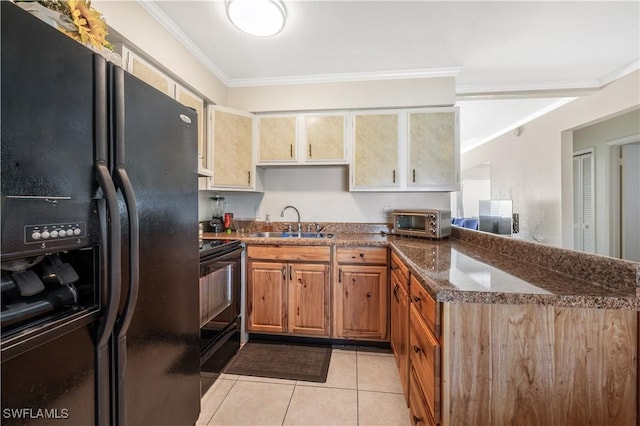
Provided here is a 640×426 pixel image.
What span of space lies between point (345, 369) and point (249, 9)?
98.9 inches

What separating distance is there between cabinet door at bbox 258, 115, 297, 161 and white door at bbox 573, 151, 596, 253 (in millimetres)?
4428

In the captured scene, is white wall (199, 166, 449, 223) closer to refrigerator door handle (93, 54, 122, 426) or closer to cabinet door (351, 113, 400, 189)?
cabinet door (351, 113, 400, 189)

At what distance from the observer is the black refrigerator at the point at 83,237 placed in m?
0.65

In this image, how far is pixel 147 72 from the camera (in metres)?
1.85

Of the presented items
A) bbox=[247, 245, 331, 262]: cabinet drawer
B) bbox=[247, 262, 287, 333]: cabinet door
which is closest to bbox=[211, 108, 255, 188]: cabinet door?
bbox=[247, 245, 331, 262]: cabinet drawer

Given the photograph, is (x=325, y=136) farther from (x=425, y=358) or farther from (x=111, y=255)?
(x=111, y=255)

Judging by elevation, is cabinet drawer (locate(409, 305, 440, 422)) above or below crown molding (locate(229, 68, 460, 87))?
below

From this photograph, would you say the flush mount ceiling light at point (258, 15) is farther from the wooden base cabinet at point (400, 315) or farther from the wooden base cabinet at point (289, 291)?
the wooden base cabinet at point (400, 315)

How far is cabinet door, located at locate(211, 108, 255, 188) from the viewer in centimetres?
260

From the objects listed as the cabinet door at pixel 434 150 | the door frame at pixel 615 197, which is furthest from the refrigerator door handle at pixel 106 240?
the door frame at pixel 615 197

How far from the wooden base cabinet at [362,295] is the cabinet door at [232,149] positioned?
1.21 metres

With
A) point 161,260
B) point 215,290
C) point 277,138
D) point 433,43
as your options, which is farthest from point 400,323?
point 433,43

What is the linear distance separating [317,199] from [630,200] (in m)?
4.15

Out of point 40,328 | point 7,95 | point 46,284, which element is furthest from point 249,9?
Result: point 40,328
